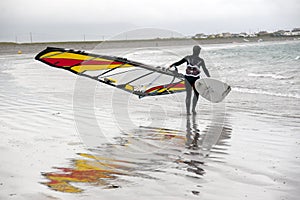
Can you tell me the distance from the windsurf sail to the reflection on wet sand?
218 centimetres

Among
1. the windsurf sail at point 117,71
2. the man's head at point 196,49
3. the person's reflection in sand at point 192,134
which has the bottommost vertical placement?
the person's reflection in sand at point 192,134

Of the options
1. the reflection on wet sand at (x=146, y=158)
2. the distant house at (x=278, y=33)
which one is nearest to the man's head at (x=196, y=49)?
the reflection on wet sand at (x=146, y=158)

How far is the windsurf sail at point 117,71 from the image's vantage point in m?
8.81

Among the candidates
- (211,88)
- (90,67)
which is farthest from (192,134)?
(90,67)

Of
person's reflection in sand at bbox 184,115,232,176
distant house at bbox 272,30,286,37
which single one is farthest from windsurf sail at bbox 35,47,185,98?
distant house at bbox 272,30,286,37

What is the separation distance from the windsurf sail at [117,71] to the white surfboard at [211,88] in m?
0.52

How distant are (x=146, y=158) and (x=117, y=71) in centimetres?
459

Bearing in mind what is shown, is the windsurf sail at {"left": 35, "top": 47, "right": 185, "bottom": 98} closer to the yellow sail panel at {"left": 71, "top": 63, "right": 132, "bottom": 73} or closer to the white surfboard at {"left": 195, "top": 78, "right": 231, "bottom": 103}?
the yellow sail panel at {"left": 71, "top": 63, "right": 132, "bottom": 73}

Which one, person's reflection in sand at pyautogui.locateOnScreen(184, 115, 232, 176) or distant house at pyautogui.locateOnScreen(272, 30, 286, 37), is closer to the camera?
person's reflection in sand at pyautogui.locateOnScreen(184, 115, 232, 176)

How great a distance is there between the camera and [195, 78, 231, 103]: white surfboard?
372 inches

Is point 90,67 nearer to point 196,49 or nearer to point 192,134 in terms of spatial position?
point 196,49

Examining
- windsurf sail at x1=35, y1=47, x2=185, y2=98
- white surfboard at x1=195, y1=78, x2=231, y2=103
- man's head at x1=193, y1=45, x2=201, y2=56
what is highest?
man's head at x1=193, y1=45, x2=201, y2=56

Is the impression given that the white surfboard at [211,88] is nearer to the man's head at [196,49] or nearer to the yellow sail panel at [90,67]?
A: the man's head at [196,49]

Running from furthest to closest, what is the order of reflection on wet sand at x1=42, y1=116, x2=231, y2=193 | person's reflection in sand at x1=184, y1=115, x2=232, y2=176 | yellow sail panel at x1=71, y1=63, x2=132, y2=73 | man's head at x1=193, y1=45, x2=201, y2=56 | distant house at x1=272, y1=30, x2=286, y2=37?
distant house at x1=272, y1=30, x2=286, y2=37, yellow sail panel at x1=71, y1=63, x2=132, y2=73, man's head at x1=193, y1=45, x2=201, y2=56, person's reflection in sand at x1=184, y1=115, x2=232, y2=176, reflection on wet sand at x1=42, y1=116, x2=231, y2=193
